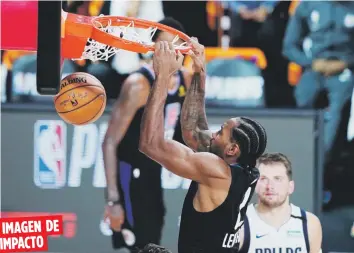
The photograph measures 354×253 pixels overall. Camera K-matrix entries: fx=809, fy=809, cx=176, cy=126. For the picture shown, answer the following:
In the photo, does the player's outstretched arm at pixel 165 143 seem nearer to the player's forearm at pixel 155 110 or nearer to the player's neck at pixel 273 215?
the player's forearm at pixel 155 110

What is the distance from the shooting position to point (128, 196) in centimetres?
549

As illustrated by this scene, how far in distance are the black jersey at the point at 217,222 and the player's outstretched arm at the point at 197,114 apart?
0.41 meters

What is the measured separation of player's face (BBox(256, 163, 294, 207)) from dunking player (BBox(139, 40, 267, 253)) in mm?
959

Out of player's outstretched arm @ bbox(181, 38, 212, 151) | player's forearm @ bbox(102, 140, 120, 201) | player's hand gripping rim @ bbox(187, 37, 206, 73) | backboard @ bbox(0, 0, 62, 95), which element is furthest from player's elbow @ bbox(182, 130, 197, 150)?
backboard @ bbox(0, 0, 62, 95)

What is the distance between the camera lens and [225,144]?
432cm

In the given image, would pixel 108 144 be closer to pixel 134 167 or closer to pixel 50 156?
pixel 134 167

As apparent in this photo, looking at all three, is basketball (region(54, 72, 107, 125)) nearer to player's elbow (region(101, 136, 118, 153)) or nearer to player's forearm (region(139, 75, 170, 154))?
player's forearm (region(139, 75, 170, 154))

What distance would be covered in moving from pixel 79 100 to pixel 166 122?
3.45 ft

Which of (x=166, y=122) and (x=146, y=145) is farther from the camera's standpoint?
(x=166, y=122)

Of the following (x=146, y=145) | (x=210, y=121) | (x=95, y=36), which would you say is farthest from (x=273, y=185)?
(x=95, y=36)

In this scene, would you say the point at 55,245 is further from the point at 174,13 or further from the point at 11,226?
the point at 174,13

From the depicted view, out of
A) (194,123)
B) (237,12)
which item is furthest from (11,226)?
(237,12)

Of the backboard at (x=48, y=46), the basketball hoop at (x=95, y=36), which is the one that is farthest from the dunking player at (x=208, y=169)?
the backboard at (x=48, y=46)

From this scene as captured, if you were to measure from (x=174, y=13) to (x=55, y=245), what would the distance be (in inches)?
69.9
